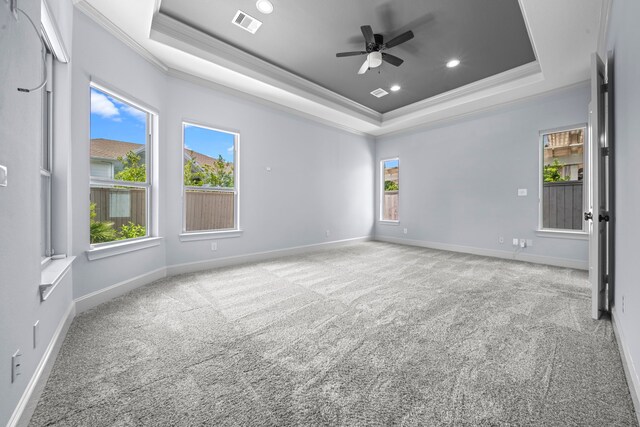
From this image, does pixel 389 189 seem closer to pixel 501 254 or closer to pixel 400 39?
pixel 501 254

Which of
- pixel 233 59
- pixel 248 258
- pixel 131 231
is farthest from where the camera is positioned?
pixel 248 258

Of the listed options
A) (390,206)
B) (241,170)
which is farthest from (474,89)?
(241,170)

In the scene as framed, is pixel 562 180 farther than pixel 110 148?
Yes

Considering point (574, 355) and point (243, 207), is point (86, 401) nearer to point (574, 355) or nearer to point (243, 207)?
point (574, 355)

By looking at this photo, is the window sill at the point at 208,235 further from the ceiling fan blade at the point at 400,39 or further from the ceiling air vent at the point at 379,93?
the ceiling air vent at the point at 379,93

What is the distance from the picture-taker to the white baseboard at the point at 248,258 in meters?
3.80

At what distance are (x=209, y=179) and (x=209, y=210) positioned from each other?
1.62 ft

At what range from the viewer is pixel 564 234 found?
418 cm

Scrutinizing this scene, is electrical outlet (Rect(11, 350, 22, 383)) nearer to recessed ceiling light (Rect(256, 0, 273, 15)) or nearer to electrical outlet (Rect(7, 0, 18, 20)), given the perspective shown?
electrical outlet (Rect(7, 0, 18, 20))

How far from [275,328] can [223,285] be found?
4.56ft

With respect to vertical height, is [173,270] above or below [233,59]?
below

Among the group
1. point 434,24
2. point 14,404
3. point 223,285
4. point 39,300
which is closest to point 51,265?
point 39,300

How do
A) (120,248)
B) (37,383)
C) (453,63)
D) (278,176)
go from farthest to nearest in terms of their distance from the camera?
(278,176) < (453,63) < (120,248) < (37,383)

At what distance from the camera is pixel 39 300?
158 cm
